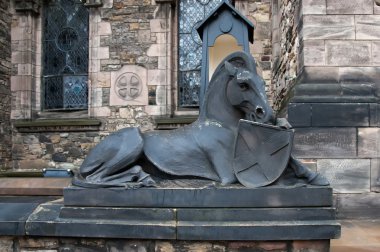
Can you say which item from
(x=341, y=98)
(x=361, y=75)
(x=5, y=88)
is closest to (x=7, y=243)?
(x=341, y=98)

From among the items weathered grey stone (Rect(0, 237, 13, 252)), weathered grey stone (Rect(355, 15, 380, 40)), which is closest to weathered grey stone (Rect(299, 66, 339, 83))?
weathered grey stone (Rect(355, 15, 380, 40))

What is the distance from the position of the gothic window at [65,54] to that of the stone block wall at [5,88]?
953 millimetres

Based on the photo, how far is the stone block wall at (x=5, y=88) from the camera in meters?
11.0

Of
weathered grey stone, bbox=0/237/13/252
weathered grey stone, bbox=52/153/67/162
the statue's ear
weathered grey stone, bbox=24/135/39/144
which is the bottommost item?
weathered grey stone, bbox=52/153/67/162

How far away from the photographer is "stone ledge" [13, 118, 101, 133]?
35.6 ft

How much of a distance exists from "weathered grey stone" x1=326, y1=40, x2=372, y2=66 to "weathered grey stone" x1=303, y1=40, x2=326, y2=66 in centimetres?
7

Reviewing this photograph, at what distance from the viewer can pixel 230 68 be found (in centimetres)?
315

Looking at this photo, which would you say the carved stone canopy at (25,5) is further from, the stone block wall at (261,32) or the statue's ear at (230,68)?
the statue's ear at (230,68)

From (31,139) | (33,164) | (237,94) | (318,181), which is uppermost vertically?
(237,94)

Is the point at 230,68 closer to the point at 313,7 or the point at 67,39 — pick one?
the point at 313,7

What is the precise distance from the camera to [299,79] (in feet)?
18.9

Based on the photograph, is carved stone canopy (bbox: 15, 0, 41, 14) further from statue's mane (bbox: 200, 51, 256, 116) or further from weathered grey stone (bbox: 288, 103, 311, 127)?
statue's mane (bbox: 200, 51, 256, 116)

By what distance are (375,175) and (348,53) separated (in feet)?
5.45

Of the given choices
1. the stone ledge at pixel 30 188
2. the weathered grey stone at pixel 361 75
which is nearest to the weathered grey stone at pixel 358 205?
the weathered grey stone at pixel 361 75
